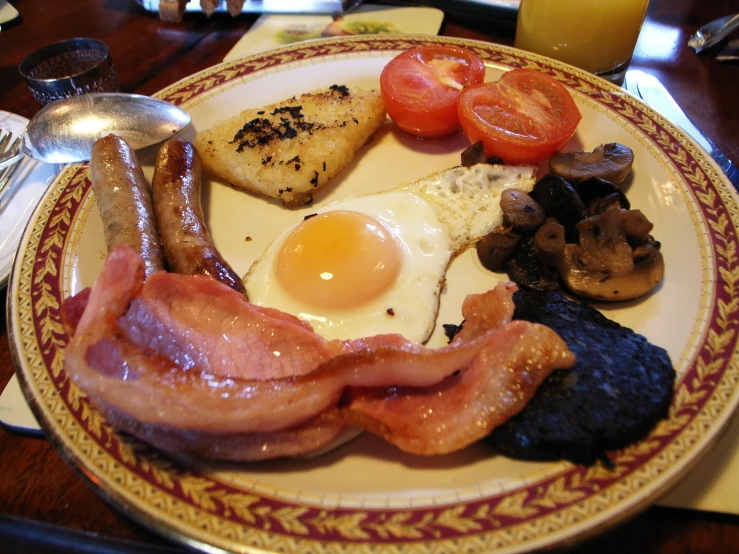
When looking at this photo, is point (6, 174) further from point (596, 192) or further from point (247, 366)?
point (596, 192)

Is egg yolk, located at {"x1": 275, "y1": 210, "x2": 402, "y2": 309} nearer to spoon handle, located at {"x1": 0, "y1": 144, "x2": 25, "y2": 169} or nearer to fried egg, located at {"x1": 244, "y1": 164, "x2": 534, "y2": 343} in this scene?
fried egg, located at {"x1": 244, "y1": 164, "x2": 534, "y2": 343}

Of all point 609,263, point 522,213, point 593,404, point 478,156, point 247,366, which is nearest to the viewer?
point 593,404

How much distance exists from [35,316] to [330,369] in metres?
1.19

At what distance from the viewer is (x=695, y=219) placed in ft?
6.80

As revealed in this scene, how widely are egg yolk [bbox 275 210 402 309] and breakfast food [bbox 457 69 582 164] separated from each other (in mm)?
738

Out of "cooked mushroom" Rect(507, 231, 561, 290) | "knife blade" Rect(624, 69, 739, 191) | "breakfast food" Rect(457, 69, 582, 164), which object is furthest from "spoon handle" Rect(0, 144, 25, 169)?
"knife blade" Rect(624, 69, 739, 191)

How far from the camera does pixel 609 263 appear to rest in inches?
74.5

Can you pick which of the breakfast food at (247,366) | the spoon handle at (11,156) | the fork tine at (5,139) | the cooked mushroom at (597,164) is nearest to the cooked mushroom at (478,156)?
the cooked mushroom at (597,164)

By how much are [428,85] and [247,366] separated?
6.19ft

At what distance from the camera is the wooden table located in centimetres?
142

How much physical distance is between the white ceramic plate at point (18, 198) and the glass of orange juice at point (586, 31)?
2952mm

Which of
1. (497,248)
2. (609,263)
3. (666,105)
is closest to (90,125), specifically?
(497,248)

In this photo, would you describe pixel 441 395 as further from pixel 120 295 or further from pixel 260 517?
pixel 120 295

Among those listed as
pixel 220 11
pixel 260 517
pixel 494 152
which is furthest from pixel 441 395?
pixel 220 11
